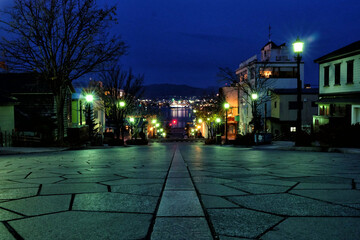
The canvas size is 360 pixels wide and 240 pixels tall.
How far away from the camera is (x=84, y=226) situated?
346 centimetres

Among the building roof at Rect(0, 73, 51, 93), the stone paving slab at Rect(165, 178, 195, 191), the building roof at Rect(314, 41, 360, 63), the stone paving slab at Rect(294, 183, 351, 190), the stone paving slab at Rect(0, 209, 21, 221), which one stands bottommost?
the stone paving slab at Rect(0, 209, 21, 221)

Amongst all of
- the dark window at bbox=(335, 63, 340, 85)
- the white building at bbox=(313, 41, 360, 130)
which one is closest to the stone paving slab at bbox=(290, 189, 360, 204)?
the white building at bbox=(313, 41, 360, 130)

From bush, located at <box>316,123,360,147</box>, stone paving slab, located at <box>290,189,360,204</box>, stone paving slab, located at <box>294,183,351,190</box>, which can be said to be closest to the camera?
stone paving slab, located at <box>290,189,360,204</box>

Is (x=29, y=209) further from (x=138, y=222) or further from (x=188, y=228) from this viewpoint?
(x=188, y=228)

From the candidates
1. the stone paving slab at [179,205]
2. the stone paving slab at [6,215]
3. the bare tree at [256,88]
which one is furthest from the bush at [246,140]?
the stone paving slab at [6,215]

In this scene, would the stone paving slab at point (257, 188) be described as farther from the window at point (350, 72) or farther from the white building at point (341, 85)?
the window at point (350, 72)

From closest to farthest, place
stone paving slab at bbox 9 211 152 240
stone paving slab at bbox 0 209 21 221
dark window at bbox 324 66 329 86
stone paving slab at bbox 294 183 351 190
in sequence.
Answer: stone paving slab at bbox 9 211 152 240, stone paving slab at bbox 0 209 21 221, stone paving slab at bbox 294 183 351 190, dark window at bbox 324 66 329 86

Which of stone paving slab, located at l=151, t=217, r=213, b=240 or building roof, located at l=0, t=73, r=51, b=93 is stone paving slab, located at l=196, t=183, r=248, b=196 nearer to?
stone paving slab, located at l=151, t=217, r=213, b=240

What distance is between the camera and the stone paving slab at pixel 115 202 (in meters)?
4.13

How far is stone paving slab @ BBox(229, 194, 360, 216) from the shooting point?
3.90m

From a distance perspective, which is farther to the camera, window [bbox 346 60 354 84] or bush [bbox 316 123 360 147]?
window [bbox 346 60 354 84]

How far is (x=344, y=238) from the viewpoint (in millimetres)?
3061

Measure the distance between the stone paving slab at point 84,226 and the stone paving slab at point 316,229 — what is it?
131 cm

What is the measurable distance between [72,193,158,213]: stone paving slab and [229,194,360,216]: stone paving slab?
1.21m
